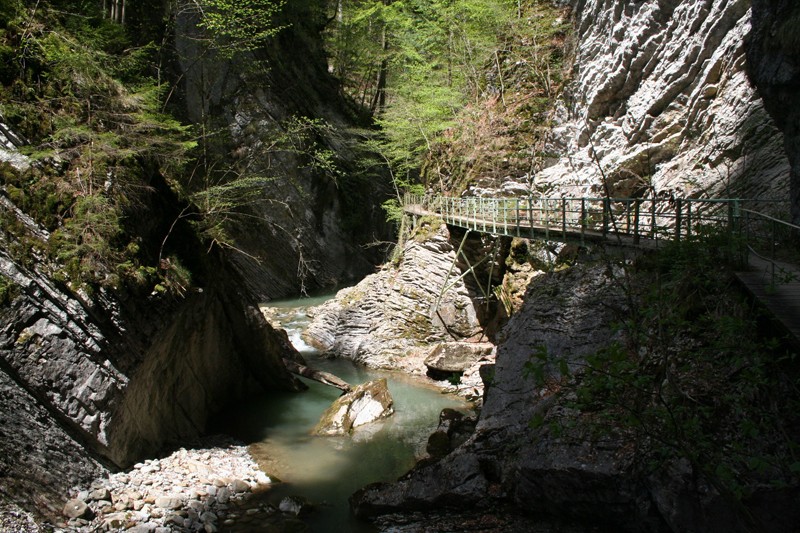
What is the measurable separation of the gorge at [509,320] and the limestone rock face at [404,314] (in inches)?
8.1

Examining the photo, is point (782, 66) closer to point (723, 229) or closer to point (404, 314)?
point (723, 229)

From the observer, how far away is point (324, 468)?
8891 mm

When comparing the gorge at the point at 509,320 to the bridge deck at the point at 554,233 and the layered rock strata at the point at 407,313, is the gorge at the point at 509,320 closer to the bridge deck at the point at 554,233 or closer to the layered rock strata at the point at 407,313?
the layered rock strata at the point at 407,313

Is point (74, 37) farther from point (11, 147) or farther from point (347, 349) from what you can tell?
point (347, 349)

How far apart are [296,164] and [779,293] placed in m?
21.7

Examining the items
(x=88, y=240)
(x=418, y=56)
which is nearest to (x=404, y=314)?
(x=88, y=240)

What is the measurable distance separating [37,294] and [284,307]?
15534 millimetres

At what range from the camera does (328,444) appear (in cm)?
984

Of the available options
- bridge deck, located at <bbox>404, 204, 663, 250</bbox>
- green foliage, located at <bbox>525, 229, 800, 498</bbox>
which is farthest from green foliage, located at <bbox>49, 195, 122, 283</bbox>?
bridge deck, located at <bbox>404, 204, 663, 250</bbox>

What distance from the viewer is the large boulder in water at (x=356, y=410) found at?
34.3 ft

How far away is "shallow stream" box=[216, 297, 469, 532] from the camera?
7.91 m

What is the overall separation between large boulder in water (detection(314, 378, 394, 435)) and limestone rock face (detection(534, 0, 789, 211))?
7083 millimetres

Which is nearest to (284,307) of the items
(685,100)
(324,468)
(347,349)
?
(347,349)

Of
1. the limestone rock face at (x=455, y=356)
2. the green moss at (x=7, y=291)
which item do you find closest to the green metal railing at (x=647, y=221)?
the limestone rock face at (x=455, y=356)
